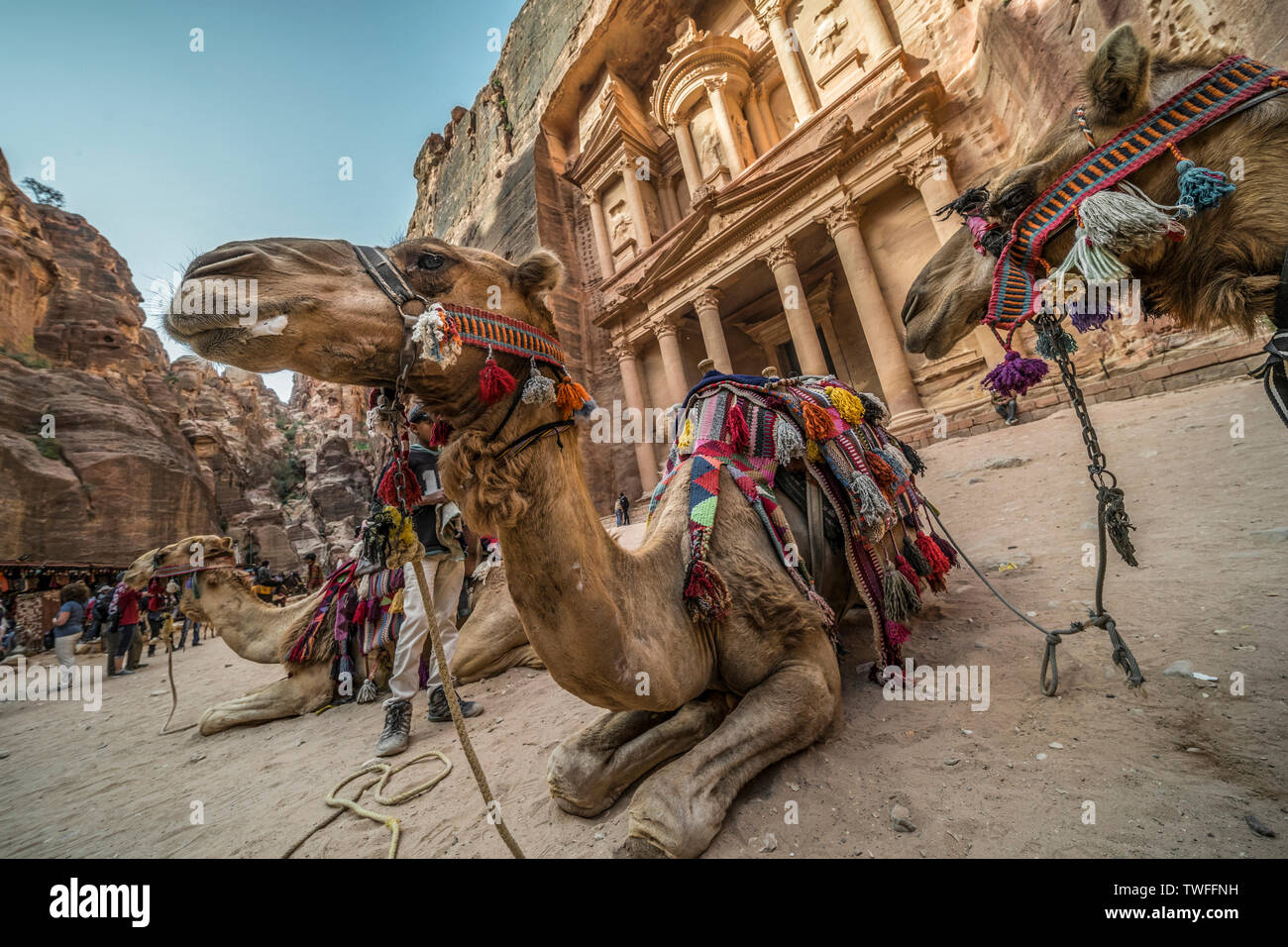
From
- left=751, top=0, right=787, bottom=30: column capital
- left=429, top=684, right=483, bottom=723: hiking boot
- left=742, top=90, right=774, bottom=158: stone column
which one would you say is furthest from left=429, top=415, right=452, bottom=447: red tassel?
left=751, top=0, right=787, bottom=30: column capital

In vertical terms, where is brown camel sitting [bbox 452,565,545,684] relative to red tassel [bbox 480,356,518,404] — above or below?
below

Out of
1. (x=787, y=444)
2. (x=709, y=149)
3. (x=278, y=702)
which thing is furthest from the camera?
(x=709, y=149)

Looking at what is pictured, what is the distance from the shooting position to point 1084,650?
231cm

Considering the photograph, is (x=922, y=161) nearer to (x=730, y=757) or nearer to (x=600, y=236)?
(x=600, y=236)

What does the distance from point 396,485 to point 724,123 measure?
63.9 feet

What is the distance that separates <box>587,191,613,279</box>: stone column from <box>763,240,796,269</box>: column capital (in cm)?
804

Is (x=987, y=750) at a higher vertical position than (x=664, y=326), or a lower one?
lower

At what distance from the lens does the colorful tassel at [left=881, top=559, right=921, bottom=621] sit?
246 centimetres

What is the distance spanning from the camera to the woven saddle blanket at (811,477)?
2.32m

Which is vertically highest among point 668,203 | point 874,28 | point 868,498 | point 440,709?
point 668,203

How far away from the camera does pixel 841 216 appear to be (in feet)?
41.5

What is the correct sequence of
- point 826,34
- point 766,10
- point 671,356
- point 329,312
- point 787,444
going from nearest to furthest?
point 329,312 → point 787,444 → point 826,34 → point 766,10 → point 671,356

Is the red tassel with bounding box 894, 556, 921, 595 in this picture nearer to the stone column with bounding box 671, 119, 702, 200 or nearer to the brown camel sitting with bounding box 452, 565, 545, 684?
the brown camel sitting with bounding box 452, 565, 545, 684

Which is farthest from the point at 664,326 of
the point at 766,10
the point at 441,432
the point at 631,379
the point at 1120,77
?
the point at 441,432
